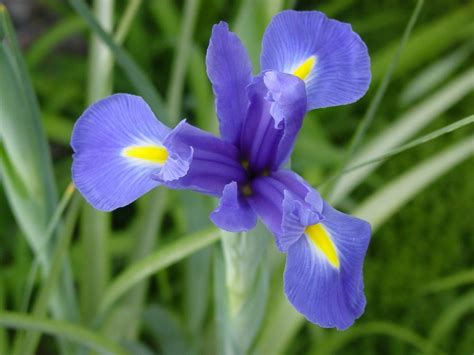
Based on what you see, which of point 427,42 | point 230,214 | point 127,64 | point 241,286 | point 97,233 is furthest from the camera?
point 427,42

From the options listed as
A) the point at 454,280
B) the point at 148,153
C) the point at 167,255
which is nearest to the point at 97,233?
the point at 167,255

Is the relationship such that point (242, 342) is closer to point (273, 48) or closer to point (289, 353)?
point (273, 48)

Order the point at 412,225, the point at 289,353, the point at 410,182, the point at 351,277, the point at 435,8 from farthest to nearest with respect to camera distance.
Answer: the point at 435,8, the point at 412,225, the point at 289,353, the point at 410,182, the point at 351,277

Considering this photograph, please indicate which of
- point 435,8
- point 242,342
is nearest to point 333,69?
point 242,342

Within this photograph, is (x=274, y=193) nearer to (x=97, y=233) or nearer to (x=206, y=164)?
(x=206, y=164)

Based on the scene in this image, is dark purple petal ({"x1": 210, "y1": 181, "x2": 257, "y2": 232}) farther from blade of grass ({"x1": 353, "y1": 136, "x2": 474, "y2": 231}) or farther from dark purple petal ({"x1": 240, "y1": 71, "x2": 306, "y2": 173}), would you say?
blade of grass ({"x1": 353, "y1": 136, "x2": 474, "y2": 231})

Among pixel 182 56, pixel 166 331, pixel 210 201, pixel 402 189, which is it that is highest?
pixel 182 56
